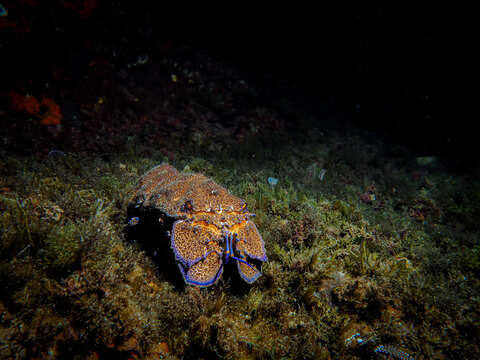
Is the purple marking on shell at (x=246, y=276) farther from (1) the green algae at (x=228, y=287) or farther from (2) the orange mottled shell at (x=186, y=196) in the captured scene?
(2) the orange mottled shell at (x=186, y=196)

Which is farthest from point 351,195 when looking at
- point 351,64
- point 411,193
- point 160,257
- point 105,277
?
point 351,64

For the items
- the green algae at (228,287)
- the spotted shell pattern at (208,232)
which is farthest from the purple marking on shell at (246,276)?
the green algae at (228,287)

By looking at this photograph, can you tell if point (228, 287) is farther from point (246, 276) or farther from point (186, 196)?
point (186, 196)

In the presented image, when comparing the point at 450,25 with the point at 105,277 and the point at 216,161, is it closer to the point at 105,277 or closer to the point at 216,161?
the point at 216,161

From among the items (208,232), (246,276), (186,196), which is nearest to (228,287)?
(246,276)

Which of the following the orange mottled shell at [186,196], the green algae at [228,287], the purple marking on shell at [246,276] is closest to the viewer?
the green algae at [228,287]

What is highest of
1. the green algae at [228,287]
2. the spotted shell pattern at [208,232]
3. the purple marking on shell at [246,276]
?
the spotted shell pattern at [208,232]
